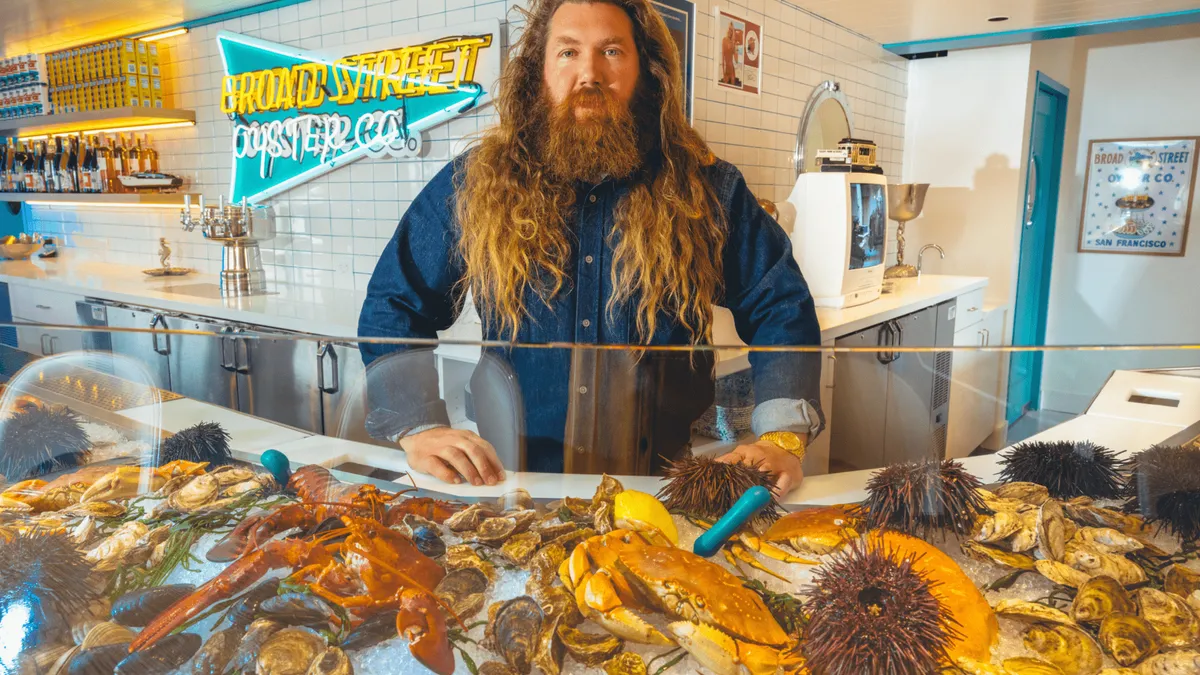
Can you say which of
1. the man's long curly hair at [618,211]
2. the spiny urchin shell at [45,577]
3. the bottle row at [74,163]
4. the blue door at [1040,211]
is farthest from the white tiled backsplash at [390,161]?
the spiny urchin shell at [45,577]

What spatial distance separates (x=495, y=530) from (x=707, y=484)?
20 centimetres

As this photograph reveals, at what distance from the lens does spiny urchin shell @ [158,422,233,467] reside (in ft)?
2.58

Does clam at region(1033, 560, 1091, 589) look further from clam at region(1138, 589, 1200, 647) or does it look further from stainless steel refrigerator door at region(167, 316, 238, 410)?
stainless steel refrigerator door at region(167, 316, 238, 410)

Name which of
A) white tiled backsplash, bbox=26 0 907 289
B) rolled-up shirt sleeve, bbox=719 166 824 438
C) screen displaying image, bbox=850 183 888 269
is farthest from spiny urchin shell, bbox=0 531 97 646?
screen displaying image, bbox=850 183 888 269

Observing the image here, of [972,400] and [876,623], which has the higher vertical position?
[972,400]

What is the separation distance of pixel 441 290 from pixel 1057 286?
4.89 m

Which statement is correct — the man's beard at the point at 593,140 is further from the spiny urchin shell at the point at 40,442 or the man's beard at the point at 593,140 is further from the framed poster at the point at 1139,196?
the framed poster at the point at 1139,196

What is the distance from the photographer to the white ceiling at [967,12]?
3.23 meters

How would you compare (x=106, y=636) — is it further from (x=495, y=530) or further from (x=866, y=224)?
(x=866, y=224)

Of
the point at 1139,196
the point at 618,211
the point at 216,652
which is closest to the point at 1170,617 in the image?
the point at 216,652

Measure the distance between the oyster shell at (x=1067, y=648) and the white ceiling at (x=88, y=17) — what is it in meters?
3.74

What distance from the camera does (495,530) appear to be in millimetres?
707

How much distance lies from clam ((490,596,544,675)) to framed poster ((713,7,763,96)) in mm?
2554

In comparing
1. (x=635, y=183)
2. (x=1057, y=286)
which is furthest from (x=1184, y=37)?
(x=635, y=183)
